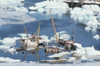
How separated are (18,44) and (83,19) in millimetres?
6252

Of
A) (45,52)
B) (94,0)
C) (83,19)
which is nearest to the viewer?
(45,52)

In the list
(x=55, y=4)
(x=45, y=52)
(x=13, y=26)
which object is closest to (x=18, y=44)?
(x=45, y=52)

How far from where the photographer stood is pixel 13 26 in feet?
30.6

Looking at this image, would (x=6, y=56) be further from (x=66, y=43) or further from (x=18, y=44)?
(x=66, y=43)

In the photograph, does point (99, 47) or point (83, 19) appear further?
point (83, 19)

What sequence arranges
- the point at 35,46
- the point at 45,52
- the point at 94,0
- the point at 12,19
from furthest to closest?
the point at 94,0
the point at 12,19
the point at 35,46
the point at 45,52

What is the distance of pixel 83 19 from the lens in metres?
11.9

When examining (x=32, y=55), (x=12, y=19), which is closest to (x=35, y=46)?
(x=32, y=55)

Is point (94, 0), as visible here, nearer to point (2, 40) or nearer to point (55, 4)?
point (55, 4)

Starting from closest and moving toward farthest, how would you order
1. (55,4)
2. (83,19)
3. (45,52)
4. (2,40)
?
1. (45,52)
2. (2,40)
3. (83,19)
4. (55,4)

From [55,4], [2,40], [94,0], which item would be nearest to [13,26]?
[2,40]

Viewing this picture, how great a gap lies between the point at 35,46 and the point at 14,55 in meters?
0.92

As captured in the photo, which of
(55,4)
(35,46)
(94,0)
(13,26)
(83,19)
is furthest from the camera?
(94,0)

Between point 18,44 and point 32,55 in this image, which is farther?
point 18,44
